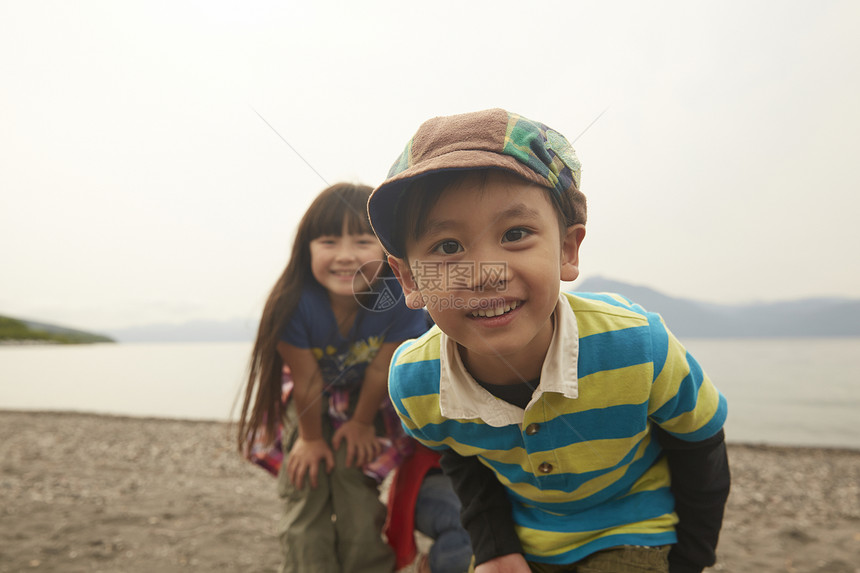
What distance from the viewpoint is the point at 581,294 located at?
1608mm

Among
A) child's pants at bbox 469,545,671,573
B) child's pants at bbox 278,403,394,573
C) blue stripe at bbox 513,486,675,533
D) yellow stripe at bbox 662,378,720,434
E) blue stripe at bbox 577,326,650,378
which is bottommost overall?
child's pants at bbox 278,403,394,573

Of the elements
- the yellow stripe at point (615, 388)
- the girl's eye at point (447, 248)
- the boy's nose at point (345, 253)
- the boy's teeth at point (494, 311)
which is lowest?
the yellow stripe at point (615, 388)

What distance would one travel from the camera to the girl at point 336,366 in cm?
234

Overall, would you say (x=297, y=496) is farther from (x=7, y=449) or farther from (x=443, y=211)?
(x=7, y=449)

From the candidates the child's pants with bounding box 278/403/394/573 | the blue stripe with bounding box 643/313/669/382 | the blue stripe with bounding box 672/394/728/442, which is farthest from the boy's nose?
the blue stripe with bounding box 672/394/728/442

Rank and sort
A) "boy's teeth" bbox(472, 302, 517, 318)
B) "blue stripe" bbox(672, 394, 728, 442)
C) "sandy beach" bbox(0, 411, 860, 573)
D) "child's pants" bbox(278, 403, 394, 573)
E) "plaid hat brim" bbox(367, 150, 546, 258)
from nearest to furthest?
"plaid hat brim" bbox(367, 150, 546, 258) → "boy's teeth" bbox(472, 302, 517, 318) → "blue stripe" bbox(672, 394, 728, 442) → "child's pants" bbox(278, 403, 394, 573) → "sandy beach" bbox(0, 411, 860, 573)

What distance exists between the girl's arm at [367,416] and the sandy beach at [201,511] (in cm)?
97

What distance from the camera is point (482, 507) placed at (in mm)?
1654

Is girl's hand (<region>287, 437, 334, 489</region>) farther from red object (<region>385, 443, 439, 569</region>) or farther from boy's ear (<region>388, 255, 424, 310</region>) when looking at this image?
boy's ear (<region>388, 255, 424, 310</region>)

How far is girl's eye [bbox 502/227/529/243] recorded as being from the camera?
116 cm

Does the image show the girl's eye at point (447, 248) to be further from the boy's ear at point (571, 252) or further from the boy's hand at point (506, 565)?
the boy's hand at point (506, 565)

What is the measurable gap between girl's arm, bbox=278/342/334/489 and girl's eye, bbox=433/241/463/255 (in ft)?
4.58

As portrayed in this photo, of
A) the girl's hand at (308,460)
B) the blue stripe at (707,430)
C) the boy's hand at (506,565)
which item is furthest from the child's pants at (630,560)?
the girl's hand at (308,460)

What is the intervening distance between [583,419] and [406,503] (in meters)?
1.28
